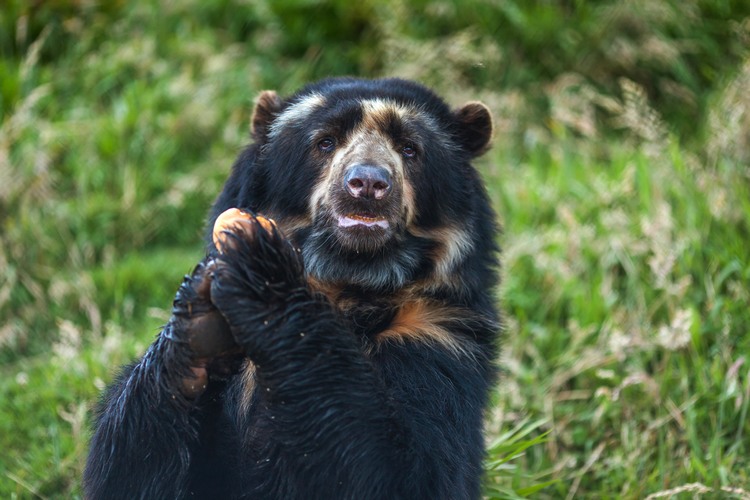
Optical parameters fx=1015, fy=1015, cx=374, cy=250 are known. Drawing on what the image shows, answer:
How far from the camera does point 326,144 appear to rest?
4.30m

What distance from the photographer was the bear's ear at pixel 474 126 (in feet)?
15.4

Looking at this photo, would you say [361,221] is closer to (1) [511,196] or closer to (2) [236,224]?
(2) [236,224]

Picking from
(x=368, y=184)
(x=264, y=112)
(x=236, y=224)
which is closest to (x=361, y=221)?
(x=368, y=184)

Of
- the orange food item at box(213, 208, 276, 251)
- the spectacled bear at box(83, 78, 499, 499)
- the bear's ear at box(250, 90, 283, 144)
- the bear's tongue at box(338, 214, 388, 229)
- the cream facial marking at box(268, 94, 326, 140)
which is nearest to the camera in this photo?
the spectacled bear at box(83, 78, 499, 499)

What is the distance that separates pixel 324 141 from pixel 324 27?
5561mm

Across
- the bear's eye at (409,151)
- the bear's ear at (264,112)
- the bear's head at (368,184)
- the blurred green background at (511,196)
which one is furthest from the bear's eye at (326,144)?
the blurred green background at (511,196)

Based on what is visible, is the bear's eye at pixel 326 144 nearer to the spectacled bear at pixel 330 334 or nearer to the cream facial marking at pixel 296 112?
the spectacled bear at pixel 330 334

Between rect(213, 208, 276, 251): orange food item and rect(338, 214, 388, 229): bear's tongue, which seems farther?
rect(338, 214, 388, 229): bear's tongue

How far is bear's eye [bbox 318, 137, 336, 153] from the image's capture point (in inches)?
169

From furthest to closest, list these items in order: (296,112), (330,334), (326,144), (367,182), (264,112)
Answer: (264,112) < (296,112) < (326,144) < (367,182) < (330,334)

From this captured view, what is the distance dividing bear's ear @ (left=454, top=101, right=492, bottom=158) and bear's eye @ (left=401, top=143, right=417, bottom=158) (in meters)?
0.41

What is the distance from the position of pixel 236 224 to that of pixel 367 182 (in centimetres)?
59

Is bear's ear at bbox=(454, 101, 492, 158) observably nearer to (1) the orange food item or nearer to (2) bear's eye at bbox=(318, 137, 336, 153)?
(2) bear's eye at bbox=(318, 137, 336, 153)

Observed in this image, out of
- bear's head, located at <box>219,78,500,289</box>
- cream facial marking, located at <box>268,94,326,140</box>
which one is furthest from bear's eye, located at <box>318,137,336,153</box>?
cream facial marking, located at <box>268,94,326,140</box>
